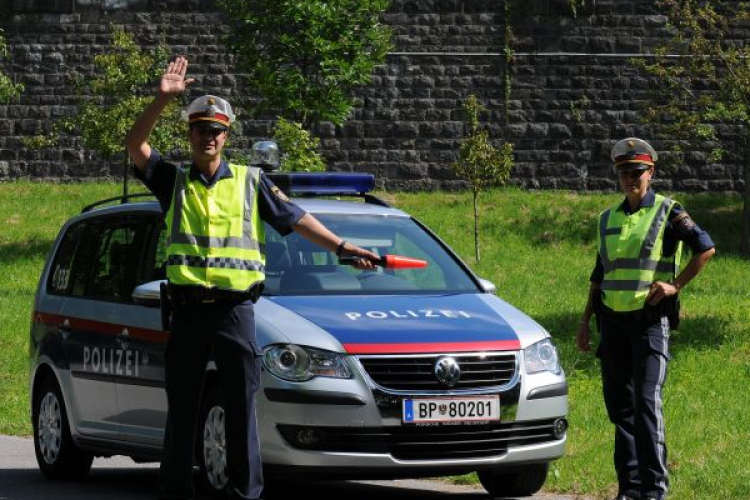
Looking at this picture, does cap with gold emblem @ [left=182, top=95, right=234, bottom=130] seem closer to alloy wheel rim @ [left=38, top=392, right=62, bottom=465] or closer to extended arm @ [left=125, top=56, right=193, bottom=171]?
extended arm @ [left=125, top=56, right=193, bottom=171]

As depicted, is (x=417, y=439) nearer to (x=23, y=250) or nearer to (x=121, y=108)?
(x=23, y=250)

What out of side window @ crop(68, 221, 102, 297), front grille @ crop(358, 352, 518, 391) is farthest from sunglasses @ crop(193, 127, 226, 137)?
side window @ crop(68, 221, 102, 297)

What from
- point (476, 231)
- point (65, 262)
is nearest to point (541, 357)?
point (65, 262)

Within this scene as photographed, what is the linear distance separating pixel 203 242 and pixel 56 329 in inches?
134

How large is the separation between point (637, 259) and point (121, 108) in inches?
805

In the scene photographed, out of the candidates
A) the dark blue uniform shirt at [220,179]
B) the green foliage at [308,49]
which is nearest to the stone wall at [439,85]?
the green foliage at [308,49]

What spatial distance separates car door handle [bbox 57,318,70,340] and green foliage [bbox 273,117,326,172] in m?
14.4

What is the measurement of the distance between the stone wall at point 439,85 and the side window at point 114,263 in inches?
839

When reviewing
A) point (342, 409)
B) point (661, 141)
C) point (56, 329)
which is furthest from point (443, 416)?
point (661, 141)

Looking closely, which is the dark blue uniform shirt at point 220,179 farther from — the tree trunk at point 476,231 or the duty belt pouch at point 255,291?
the tree trunk at point 476,231

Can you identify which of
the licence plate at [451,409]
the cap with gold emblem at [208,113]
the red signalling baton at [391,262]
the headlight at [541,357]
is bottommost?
the licence plate at [451,409]

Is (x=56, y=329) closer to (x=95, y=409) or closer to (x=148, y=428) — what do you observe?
(x=95, y=409)

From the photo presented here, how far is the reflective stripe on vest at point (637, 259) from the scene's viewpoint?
9.30 metres

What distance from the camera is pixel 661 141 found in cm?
3200
